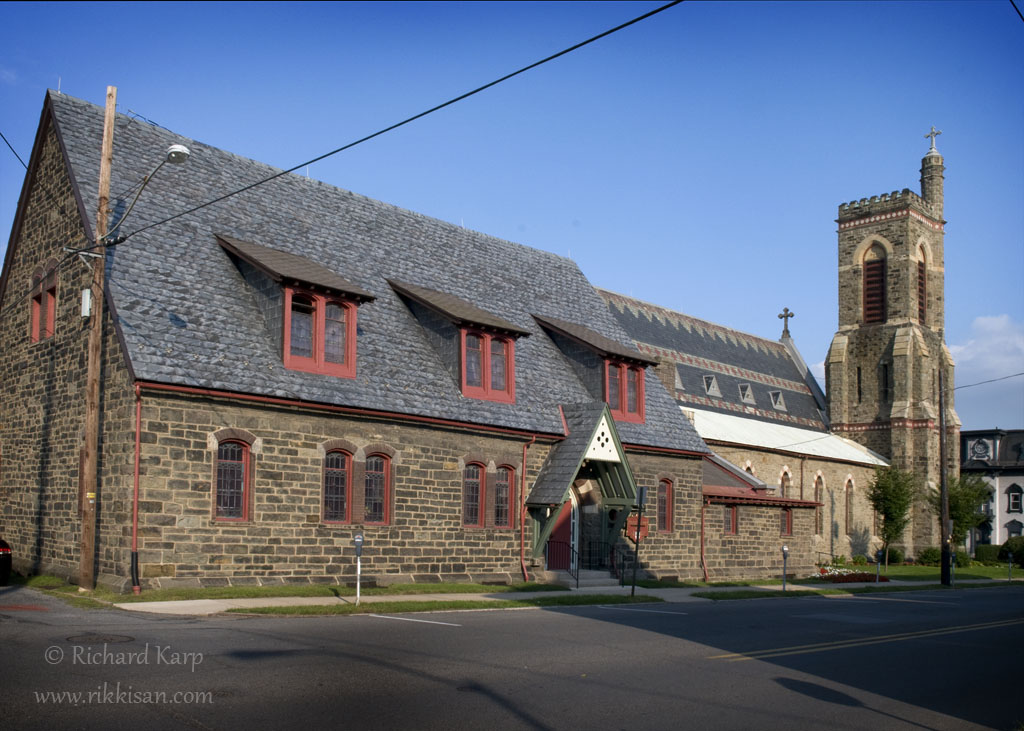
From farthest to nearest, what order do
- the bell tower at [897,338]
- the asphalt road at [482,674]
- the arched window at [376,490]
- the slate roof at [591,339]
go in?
the bell tower at [897,338] < the slate roof at [591,339] < the arched window at [376,490] < the asphalt road at [482,674]

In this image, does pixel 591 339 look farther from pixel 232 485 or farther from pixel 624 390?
pixel 232 485

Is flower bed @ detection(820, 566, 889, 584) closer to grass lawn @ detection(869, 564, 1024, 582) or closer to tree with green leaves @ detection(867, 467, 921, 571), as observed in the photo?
grass lawn @ detection(869, 564, 1024, 582)

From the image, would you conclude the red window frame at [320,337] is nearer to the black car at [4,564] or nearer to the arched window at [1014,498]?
the black car at [4,564]

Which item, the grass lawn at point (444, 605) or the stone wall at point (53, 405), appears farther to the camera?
the stone wall at point (53, 405)

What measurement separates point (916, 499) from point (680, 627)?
1887 inches

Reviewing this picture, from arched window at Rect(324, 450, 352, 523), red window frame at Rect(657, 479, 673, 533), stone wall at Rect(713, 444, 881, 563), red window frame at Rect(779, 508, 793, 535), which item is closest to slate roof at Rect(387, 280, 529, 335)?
arched window at Rect(324, 450, 352, 523)

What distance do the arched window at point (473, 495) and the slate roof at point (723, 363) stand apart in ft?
73.0

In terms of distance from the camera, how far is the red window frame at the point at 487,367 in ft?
82.8

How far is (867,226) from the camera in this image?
66188 mm

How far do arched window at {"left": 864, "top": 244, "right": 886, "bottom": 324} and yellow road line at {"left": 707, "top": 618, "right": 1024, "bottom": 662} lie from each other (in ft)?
154

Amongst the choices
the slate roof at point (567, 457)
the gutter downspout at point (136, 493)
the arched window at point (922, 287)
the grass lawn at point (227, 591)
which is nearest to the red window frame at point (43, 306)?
the gutter downspout at point (136, 493)

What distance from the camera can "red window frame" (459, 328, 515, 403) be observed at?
25.2 m

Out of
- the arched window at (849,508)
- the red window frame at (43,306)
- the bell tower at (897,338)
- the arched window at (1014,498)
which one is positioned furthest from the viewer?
the arched window at (1014,498)

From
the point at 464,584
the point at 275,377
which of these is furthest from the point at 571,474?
the point at 275,377
